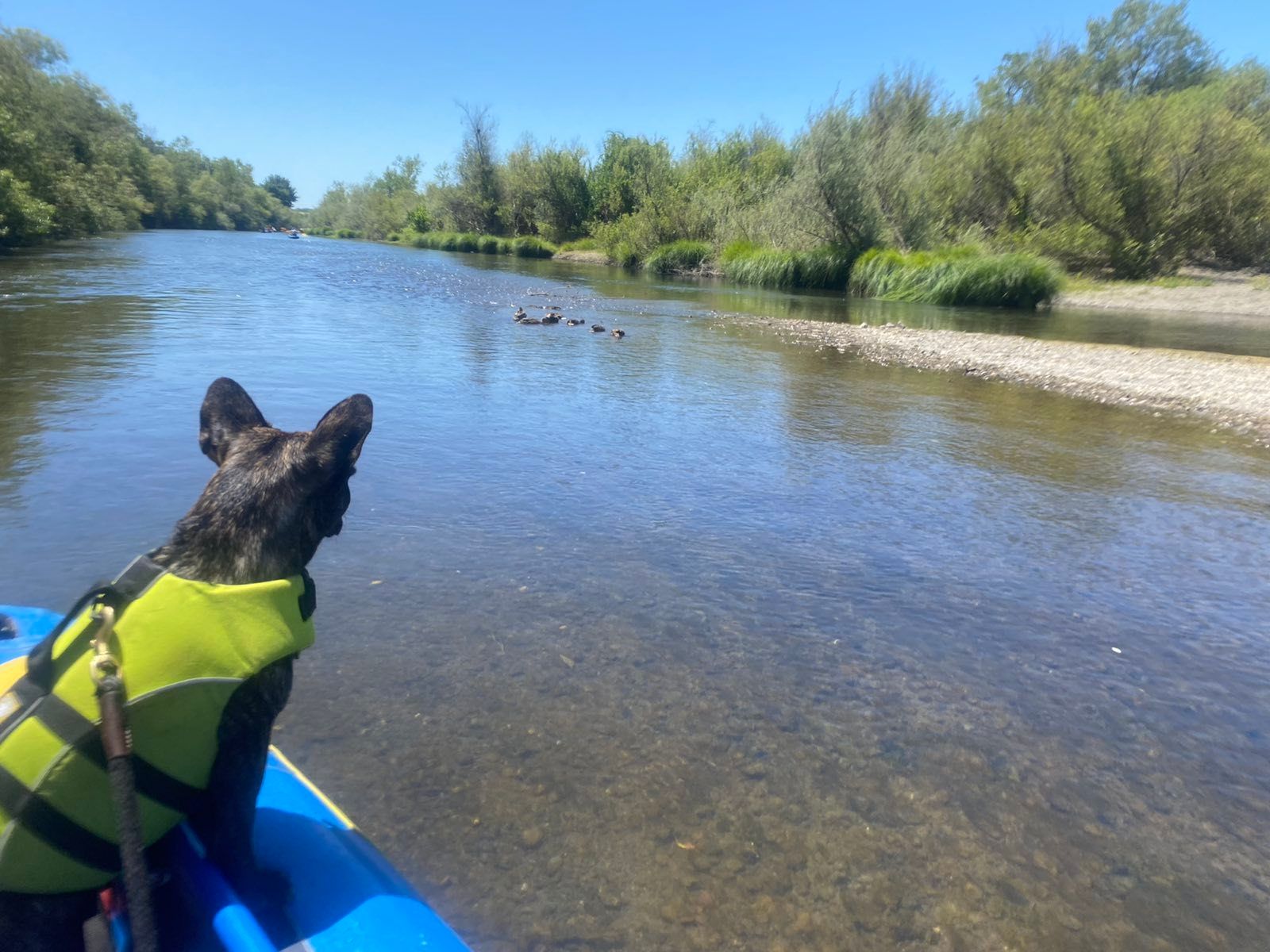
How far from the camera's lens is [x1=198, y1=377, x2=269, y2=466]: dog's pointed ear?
302 cm

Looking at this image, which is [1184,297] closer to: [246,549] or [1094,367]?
[1094,367]

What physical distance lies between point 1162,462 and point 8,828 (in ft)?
39.3

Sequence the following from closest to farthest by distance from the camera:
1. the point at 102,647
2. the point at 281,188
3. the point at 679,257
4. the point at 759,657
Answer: the point at 102,647, the point at 759,657, the point at 679,257, the point at 281,188

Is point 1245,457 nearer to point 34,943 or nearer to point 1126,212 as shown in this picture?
point 34,943

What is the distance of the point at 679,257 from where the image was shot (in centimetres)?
5634

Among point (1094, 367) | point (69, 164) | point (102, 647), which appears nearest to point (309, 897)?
point (102, 647)

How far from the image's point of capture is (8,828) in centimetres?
196

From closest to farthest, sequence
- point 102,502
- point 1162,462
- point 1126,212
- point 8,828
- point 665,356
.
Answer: point 8,828 → point 102,502 → point 1162,462 → point 665,356 → point 1126,212

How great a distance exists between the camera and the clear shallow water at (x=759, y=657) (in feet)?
11.8

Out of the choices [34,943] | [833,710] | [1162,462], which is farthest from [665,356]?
[34,943]

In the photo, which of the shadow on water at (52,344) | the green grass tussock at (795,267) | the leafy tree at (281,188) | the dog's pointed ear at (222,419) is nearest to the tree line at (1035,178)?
the green grass tussock at (795,267)

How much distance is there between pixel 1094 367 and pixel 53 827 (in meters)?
19.9

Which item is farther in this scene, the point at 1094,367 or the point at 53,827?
the point at 1094,367

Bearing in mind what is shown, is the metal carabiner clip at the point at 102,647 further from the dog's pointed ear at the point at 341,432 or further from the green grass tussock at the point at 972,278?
the green grass tussock at the point at 972,278
